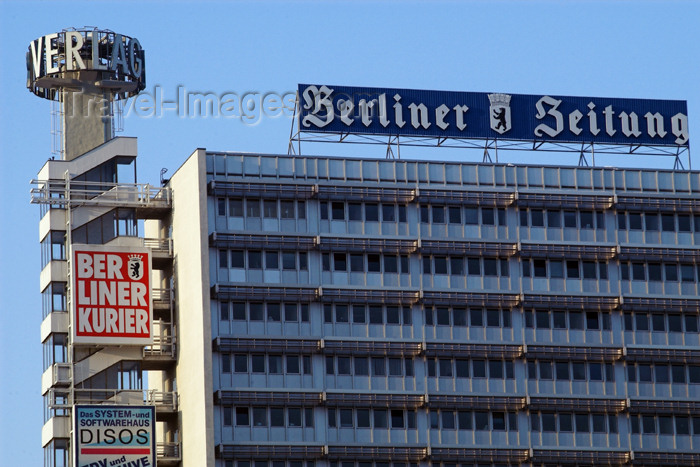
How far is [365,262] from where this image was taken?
120 meters

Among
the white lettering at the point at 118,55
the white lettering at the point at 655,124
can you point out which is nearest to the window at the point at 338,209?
the white lettering at the point at 118,55

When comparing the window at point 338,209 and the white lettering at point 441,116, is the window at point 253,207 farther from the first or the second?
the white lettering at point 441,116

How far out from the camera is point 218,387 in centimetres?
11506

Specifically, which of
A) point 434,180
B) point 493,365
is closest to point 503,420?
point 493,365

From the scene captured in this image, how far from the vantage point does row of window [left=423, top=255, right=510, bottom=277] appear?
121625 mm

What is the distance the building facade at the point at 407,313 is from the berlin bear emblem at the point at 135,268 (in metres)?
3.52

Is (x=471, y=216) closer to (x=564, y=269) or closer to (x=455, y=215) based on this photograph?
(x=455, y=215)

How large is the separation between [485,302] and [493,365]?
16.1 ft

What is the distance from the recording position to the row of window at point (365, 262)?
11956 centimetres

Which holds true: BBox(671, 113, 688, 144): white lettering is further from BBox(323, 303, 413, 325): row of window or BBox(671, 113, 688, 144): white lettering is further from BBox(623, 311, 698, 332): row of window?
BBox(323, 303, 413, 325): row of window

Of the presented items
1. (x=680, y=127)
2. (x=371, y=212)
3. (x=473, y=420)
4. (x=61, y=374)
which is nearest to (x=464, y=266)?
(x=371, y=212)

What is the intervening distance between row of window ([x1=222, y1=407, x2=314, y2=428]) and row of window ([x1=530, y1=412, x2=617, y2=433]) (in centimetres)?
1806

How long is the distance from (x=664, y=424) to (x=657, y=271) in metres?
12.3

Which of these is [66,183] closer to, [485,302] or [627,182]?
[485,302]
